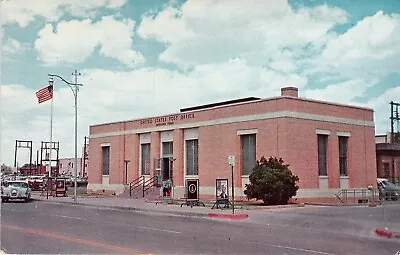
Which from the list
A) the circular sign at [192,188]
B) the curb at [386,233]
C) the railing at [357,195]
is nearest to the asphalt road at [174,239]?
the curb at [386,233]

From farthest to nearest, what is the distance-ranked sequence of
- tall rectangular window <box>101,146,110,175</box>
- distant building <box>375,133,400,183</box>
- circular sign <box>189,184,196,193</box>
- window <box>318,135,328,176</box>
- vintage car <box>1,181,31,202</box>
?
1. tall rectangular window <box>101,146,110,175</box>
2. distant building <box>375,133,400,183</box>
3. window <box>318,135,328,176</box>
4. vintage car <box>1,181,31,202</box>
5. circular sign <box>189,184,196,193</box>

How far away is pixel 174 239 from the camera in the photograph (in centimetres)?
1279

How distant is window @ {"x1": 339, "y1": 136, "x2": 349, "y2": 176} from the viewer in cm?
3200

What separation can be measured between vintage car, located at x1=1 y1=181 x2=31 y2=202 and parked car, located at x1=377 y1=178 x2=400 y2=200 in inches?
842

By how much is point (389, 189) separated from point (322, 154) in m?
6.99

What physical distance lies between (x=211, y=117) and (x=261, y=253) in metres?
22.6

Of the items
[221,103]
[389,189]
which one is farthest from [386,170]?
[221,103]

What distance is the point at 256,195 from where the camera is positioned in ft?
84.2

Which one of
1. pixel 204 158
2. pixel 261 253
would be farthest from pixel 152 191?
A: pixel 261 253

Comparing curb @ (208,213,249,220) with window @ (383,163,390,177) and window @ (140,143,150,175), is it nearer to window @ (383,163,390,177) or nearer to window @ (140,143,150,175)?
window @ (140,143,150,175)

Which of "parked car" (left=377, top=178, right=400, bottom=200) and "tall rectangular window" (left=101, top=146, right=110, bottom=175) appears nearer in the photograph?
"parked car" (left=377, top=178, right=400, bottom=200)

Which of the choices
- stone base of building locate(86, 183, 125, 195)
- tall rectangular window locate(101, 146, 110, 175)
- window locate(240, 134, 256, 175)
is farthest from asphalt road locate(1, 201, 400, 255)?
tall rectangular window locate(101, 146, 110, 175)

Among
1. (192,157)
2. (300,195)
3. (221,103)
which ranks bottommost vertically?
(300,195)

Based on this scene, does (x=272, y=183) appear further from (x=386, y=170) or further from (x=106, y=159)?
(x=106, y=159)
